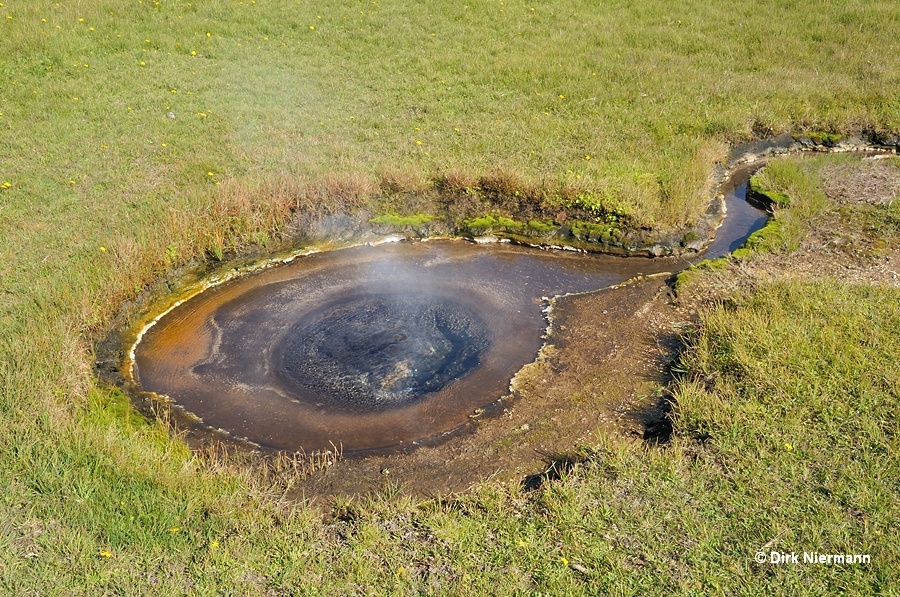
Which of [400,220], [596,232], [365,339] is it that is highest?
[400,220]

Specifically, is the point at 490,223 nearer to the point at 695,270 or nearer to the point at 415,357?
the point at 695,270

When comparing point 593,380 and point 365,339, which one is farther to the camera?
point 365,339

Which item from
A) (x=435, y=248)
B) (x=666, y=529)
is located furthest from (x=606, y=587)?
(x=435, y=248)

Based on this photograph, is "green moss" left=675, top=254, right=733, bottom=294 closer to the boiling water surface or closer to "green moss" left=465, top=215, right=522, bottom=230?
the boiling water surface

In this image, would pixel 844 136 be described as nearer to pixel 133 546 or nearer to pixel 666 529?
pixel 666 529

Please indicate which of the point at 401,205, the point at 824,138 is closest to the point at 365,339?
the point at 401,205

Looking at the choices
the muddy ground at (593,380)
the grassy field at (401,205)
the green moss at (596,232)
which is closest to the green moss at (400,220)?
the grassy field at (401,205)

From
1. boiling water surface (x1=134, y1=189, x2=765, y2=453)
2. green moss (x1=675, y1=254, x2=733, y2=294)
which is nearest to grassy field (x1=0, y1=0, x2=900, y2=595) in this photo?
boiling water surface (x1=134, y1=189, x2=765, y2=453)

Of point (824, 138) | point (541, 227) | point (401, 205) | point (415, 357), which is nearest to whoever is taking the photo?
point (415, 357)
